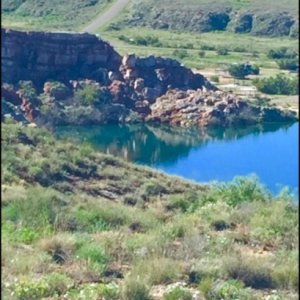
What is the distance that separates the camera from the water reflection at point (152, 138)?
126ft

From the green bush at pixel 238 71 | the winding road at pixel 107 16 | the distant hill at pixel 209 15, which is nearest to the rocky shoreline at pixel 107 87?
the green bush at pixel 238 71

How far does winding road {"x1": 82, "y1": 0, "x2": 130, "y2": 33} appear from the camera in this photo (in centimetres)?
7481

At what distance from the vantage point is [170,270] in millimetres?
7523

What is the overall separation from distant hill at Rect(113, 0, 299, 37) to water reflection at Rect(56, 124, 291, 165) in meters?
34.4

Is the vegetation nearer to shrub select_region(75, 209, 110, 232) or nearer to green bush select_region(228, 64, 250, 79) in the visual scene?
green bush select_region(228, 64, 250, 79)

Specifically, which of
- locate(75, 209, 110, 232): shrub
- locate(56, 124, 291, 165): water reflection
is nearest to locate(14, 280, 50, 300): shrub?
locate(75, 209, 110, 232): shrub

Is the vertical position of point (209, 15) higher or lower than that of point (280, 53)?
higher

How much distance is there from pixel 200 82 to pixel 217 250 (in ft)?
138

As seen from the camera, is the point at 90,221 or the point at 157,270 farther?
the point at 90,221

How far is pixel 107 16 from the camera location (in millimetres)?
80188

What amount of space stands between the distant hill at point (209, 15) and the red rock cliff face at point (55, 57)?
29.3 meters

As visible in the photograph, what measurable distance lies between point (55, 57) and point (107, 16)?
31.9 meters

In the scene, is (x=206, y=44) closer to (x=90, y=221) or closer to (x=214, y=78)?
(x=214, y=78)

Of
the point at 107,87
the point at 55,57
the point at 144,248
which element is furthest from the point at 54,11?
the point at 144,248
